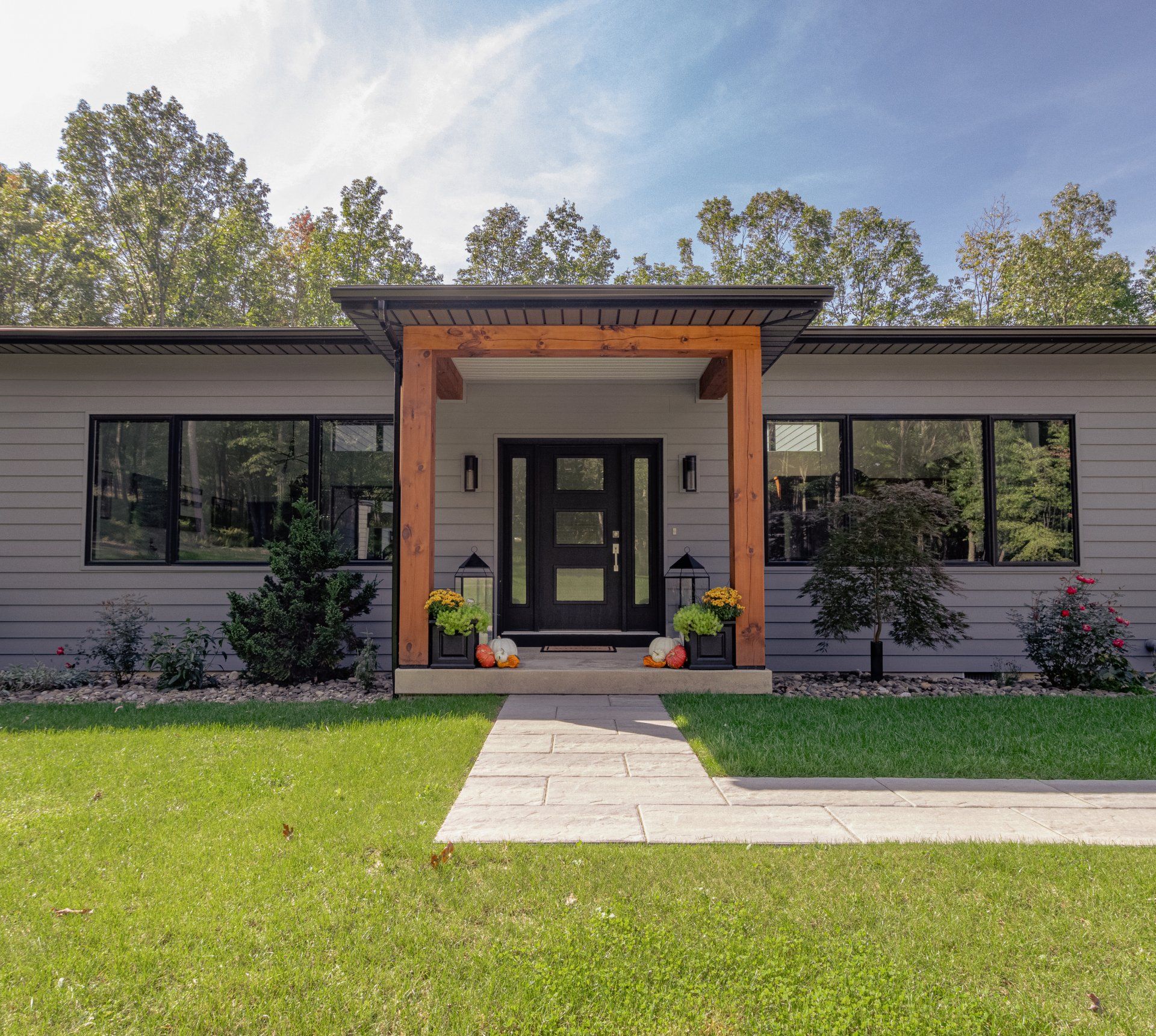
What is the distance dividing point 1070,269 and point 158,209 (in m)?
24.0

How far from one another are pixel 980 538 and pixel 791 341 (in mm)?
2901

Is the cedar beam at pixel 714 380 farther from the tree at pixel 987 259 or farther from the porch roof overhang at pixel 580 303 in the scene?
the tree at pixel 987 259

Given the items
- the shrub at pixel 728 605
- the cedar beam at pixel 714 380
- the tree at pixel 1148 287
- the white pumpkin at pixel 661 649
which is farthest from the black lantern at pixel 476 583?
the tree at pixel 1148 287

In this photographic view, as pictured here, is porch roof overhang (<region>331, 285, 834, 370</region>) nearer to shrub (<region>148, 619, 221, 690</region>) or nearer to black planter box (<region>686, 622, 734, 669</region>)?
black planter box (<region>686, 622, 734, 669</region>)

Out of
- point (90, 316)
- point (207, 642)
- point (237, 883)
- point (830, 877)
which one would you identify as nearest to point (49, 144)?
point (90, 316)

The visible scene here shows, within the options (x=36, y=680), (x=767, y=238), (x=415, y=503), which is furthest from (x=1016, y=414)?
(x=767, y=238)

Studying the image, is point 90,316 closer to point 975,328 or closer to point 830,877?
point 975,328

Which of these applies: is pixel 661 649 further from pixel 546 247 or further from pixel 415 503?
pixel 546 247

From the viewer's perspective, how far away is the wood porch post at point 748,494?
5086 mm

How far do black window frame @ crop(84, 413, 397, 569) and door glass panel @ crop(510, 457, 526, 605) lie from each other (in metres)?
1.25

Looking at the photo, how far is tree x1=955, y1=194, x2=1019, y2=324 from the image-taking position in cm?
1850

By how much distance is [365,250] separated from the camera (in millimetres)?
18609

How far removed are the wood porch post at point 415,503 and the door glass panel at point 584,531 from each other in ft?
7.32

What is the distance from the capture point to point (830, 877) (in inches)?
88.7
